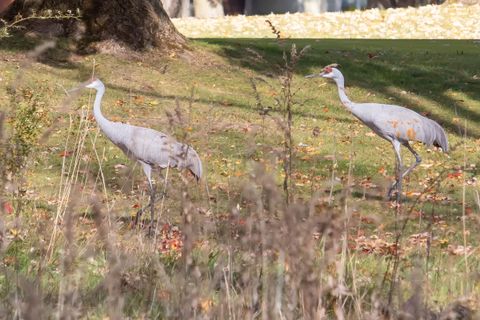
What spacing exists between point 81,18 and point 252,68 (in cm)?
298

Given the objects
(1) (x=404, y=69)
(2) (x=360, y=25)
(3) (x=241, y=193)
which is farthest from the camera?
(2) (x=360, y=25)

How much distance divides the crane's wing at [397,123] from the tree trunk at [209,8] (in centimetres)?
2818

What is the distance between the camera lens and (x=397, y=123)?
11.7 metres

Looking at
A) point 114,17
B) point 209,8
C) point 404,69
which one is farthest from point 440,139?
point 209,8

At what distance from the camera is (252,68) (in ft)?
61.7

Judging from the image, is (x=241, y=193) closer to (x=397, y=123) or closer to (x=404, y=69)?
(x=397, y=123)

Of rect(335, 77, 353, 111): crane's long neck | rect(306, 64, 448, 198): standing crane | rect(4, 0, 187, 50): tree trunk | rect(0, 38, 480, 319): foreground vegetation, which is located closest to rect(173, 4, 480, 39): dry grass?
rect(0, 38, 480, 319): foreground vegetation

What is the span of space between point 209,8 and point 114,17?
72.1 feet

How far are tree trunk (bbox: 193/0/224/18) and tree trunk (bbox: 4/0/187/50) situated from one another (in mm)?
21248

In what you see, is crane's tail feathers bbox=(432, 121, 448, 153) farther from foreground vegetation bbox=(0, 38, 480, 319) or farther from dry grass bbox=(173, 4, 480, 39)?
dry grass bbox=(173, 4, 480, 39)

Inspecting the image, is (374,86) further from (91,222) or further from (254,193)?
(254,193)

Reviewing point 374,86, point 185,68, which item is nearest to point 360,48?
point 374,86

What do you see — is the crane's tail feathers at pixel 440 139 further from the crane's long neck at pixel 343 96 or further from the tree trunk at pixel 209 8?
the tree trunk at pixel 209 8

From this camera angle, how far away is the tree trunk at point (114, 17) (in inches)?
706
